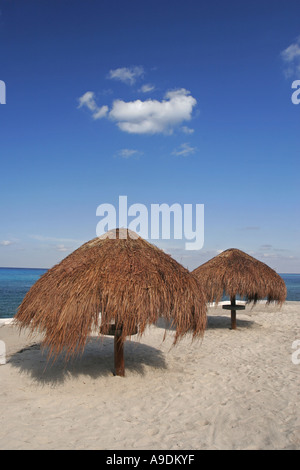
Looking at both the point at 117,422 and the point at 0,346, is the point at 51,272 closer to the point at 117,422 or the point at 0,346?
the point at 117,422

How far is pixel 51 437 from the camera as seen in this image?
3.68 metres

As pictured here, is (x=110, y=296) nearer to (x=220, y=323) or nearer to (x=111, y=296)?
(x=111, y=296)

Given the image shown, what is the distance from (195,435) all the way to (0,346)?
6.27 m

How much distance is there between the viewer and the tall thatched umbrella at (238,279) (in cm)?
961

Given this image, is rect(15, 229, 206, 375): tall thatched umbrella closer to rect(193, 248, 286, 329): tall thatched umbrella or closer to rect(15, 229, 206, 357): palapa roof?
rect(15, 229, 206, 357): palapa roof

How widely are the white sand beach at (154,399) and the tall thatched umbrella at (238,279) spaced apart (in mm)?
1862

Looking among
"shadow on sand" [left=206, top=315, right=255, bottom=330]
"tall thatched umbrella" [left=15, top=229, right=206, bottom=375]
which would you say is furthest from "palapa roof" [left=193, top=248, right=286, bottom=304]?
"tall thatched umbrella" [left=15, top=229, right=206, bottom=375]

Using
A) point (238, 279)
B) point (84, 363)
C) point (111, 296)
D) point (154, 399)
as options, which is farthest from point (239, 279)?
point (111, 296)

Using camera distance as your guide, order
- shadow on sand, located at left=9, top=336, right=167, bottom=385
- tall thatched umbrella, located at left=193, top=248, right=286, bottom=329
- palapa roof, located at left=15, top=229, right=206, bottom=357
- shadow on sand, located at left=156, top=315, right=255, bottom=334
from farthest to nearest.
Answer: shadow on sand, located at left=156, top=315, right=255, bottom=334, tall thatched umbrella, located at left=193, top=248, right=286, bottom=329, shadow on sand, located at left=9, top=336, right=167, bottom=385, palapa roof, located at left=15, top=229, right=206, bottom=357

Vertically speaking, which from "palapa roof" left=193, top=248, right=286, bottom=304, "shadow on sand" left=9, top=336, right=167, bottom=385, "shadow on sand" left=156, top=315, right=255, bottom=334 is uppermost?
"palapa roof" left=193, top=248, right=286, bottom=304

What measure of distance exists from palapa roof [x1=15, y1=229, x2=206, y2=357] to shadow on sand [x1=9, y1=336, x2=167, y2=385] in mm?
1077

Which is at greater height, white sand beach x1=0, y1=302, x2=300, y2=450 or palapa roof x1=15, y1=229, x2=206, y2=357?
palapa roof x1=15, y1=229, x2=206, y2=357

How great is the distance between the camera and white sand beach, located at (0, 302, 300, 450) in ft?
12.1
